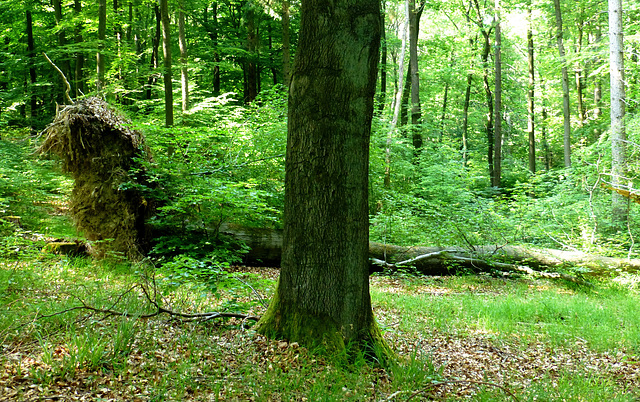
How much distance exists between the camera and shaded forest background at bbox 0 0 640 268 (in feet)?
28.1

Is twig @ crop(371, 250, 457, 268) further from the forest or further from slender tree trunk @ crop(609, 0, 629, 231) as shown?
slender tree trunk @ crop(609, 0, 629, 231)

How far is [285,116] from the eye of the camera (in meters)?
12.0

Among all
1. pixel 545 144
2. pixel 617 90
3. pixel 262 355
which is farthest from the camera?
pixel 545 144

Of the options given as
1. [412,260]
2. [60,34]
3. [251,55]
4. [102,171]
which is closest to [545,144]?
[251,55]

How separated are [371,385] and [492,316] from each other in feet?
11.4

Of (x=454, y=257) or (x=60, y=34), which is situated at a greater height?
(x=60, y=34)

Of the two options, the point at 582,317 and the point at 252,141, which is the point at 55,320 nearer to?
the point at 582,317

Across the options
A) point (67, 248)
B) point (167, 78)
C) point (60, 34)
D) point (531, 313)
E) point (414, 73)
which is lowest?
point (531, 313)

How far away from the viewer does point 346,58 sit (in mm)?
3611

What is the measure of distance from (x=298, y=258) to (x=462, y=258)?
7.15 metres

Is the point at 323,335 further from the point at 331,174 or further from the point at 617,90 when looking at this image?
the point at 617,90

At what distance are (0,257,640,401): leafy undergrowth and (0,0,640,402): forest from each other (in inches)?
1.0

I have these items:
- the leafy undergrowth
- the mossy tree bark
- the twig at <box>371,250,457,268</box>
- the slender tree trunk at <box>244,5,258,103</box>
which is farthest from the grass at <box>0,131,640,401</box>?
the slender tree trunk at <box>244,5,258,103</box>

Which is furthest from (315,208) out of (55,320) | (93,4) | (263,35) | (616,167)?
(263,35)
